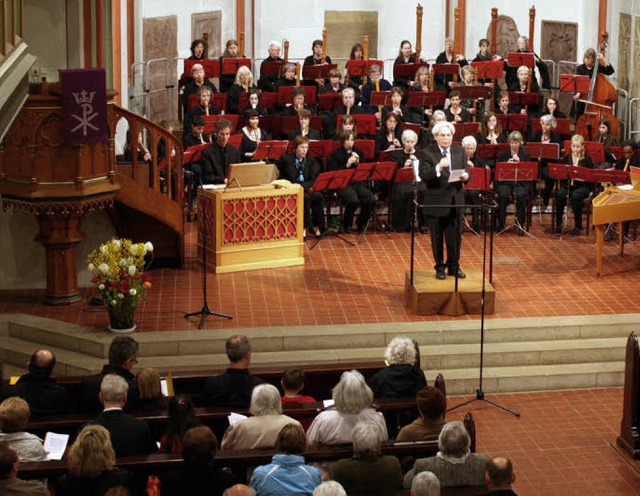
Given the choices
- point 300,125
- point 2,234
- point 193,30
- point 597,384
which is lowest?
point 597,384

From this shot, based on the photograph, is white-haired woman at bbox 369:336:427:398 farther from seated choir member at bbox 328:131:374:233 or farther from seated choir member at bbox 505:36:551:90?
seated choir member at bbox 505:36:551:90

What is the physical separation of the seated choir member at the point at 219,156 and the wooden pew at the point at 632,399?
5.89m

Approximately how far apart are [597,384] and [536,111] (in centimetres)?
684

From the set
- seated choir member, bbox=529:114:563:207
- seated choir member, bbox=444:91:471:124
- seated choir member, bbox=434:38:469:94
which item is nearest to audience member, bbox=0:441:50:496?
seated choir member, bbox=529:114:563:207

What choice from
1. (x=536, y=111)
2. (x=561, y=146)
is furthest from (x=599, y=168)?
(x=536, y=111)

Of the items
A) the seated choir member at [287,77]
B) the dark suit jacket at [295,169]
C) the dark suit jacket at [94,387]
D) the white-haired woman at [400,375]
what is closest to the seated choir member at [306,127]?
the dark suit jacket at [295,169]

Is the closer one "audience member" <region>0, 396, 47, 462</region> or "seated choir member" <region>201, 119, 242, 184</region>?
"audience member" <region>0, 396, 47, 462</region>

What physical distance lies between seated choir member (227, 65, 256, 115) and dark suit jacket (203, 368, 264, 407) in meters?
8.24

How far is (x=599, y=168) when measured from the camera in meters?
14.8

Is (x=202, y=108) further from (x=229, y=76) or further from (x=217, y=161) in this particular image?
(x=217, y=161)

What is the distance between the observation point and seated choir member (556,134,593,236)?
14602 millimetres

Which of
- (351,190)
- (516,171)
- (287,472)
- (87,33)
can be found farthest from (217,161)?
(287,472)

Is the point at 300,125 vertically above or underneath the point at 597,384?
above

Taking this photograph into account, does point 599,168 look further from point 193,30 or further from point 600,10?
point 193,30
